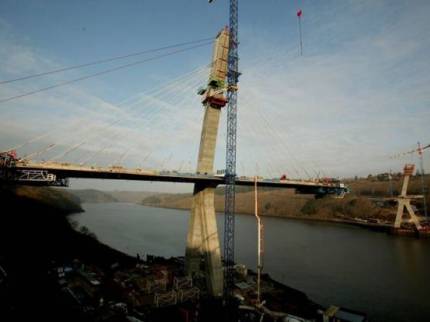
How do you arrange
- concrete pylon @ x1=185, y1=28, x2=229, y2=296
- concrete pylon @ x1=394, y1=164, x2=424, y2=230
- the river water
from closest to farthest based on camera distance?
the river water < concrete pylon @ x1=185, y1=28, x2=229, y2=296 < concrete pylon @ x1=394, y1=164, x2=424, y2=230

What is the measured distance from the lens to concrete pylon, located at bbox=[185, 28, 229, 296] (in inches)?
1292

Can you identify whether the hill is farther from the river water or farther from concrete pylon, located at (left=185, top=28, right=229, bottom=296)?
concrete pylon, located at (left=185, top=28, right=229, bottom=296)

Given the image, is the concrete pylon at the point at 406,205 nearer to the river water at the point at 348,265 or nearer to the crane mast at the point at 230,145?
the river water at the point at 348,265

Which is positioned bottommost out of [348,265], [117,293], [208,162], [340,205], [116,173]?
[348,265]

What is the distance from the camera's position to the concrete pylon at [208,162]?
108ft

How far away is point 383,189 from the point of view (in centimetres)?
13912

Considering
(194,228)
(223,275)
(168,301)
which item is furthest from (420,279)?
(168,301)

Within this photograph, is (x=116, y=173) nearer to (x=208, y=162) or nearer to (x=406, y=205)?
(x=208, y=162)

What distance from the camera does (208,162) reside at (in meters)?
34.2

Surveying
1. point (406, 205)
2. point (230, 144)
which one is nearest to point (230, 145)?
point (230, 144)

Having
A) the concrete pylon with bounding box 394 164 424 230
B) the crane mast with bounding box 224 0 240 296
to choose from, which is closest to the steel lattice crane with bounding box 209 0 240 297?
the crane mast with bounding box 224 0 240 296

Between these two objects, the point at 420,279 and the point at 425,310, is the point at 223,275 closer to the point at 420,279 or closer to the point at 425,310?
the point at 425,310

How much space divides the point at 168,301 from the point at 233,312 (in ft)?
20.7

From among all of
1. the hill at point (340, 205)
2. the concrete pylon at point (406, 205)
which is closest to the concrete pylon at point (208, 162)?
the concrete pylon at point (406, 205)
